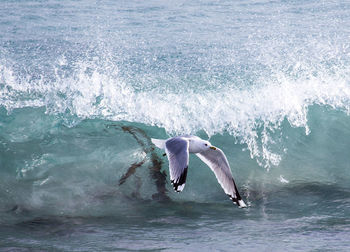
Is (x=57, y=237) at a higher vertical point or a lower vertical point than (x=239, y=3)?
lower

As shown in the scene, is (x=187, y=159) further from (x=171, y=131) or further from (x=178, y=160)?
(x=171, y=131)

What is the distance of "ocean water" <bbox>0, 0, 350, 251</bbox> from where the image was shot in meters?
5.18

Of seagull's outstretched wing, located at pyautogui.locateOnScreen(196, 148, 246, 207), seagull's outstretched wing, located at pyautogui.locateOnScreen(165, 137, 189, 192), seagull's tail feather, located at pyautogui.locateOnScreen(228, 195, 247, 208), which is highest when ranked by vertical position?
seagull's outstretched wing, located at pyautogui.locateOnScreen(165, 137, 189, 192)

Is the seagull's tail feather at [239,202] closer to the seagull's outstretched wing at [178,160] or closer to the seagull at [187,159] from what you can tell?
the seagull at [187,159]

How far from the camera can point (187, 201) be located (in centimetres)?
606

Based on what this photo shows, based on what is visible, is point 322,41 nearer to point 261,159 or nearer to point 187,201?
point 261,159

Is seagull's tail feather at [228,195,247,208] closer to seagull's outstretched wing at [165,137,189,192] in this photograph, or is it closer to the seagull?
the seagull

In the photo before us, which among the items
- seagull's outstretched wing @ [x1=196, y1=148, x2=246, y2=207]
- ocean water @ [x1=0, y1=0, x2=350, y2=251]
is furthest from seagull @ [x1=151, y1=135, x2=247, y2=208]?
ocean water @ [x1=0, y1=0, x2=350, y2=251]

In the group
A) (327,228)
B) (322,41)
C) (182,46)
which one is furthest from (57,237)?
(322,41)

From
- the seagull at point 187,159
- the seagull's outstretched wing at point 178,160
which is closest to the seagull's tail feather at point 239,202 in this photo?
the seagull at point 187,159

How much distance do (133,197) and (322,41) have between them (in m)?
8.16

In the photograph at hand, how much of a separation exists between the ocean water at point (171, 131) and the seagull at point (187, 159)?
0.36 m

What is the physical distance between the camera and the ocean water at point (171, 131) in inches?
204

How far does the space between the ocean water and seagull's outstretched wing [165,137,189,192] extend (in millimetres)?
590
